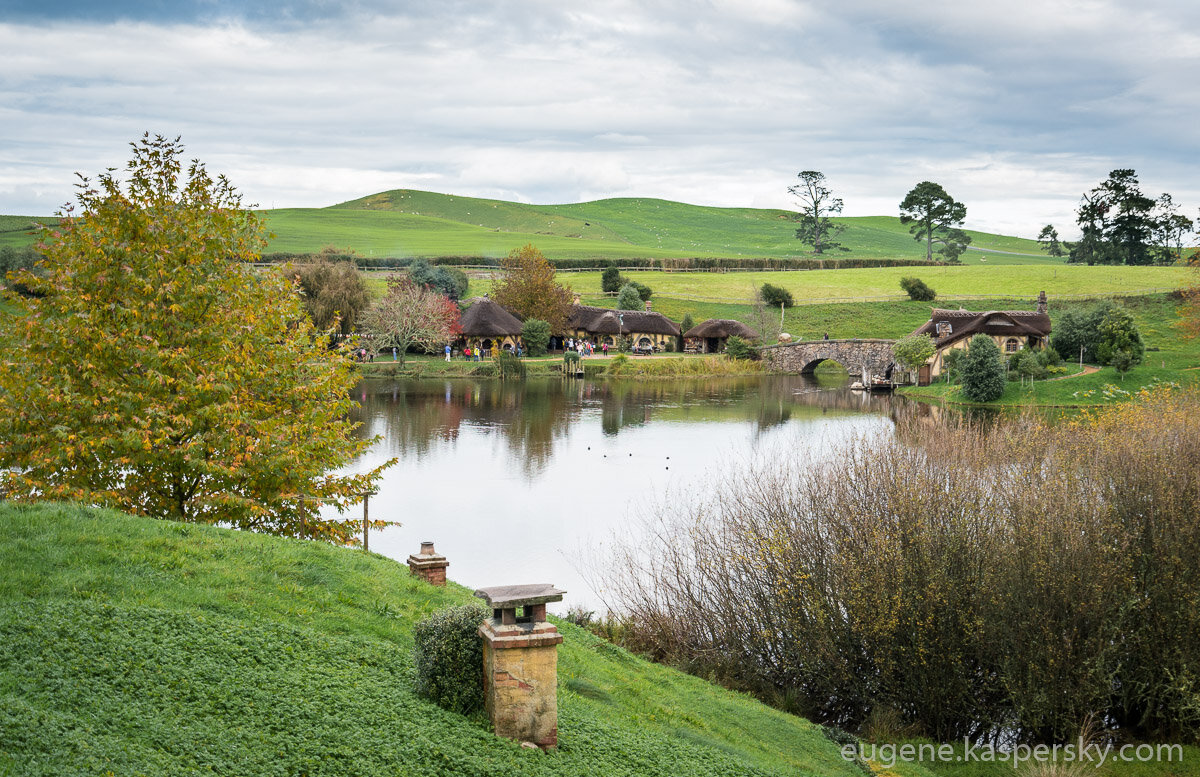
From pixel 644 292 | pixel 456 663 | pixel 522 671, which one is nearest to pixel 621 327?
pixel 644 292

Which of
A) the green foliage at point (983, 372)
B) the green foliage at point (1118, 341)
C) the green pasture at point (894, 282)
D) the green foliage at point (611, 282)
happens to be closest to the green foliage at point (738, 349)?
the green pasture at point (894, 282)

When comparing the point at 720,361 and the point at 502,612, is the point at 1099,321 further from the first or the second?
the point at 502,612

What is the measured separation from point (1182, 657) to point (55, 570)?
16.0 meters

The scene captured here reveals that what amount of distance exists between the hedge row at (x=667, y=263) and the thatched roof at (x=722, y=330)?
28.5 metres

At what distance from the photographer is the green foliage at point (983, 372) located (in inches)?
1986

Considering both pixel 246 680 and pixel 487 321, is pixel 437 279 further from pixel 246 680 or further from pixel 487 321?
pixel 246 680

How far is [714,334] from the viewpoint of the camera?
7769 centimetres

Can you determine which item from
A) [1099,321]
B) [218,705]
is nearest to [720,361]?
[1099,321]

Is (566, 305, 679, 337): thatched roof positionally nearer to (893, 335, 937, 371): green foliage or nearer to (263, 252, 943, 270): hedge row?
(893, 335, 937, 371): green foliage

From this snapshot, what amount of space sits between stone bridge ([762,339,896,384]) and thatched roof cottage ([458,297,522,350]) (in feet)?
66.6

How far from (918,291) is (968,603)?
77.1m

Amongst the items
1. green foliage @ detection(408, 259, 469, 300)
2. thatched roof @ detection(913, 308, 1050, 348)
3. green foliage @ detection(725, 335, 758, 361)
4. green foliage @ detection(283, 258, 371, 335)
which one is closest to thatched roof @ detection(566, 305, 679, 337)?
green foliage @ detection(725, 335, 758, 361)

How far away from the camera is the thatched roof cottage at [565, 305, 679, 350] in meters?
78.7

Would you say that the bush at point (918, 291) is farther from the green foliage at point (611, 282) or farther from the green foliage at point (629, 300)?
the green foliage at point (611, 282)
